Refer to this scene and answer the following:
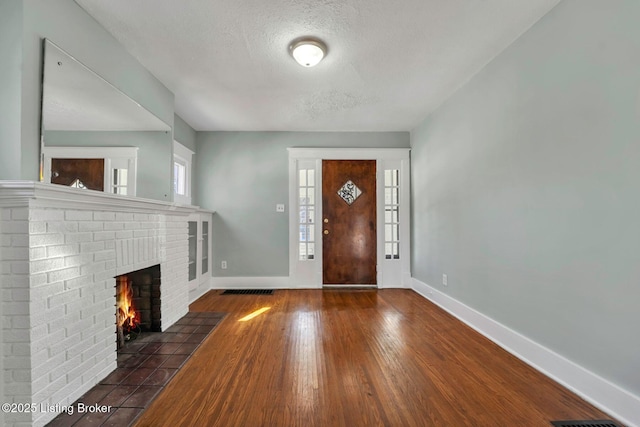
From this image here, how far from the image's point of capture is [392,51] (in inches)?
89.6

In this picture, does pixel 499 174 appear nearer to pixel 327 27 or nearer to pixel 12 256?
pixel 327 27

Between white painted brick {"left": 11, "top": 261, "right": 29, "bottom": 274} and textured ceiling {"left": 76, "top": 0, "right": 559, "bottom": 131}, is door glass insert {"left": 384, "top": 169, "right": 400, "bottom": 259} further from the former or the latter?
white painted brick {"left": 11, "top": 261, "right": 29, "bottom": 274}

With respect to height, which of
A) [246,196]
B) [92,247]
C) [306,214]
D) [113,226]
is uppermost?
[246,196]

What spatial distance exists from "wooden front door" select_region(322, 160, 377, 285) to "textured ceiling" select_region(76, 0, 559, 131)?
138 centimetres

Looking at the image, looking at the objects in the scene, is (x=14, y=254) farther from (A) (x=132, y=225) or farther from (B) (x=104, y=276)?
(A) (x=132, y=225)

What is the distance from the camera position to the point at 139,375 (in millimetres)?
1884

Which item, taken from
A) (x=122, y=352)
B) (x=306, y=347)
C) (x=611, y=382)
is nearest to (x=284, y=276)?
(x=306, y=347)

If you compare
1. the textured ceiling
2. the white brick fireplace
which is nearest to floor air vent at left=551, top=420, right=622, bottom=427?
the textured ceiling

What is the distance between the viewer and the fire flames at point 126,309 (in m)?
2.34

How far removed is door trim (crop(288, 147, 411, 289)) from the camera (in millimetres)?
4305

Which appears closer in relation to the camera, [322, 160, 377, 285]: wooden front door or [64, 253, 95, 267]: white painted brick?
[64, 253, 95, 267]: white painted brick

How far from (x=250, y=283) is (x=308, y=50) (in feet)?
10.6

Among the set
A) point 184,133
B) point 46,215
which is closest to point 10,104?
point 46,215

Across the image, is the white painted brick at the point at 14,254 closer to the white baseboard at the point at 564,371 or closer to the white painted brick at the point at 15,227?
the white painted brick at the point at 15,227
